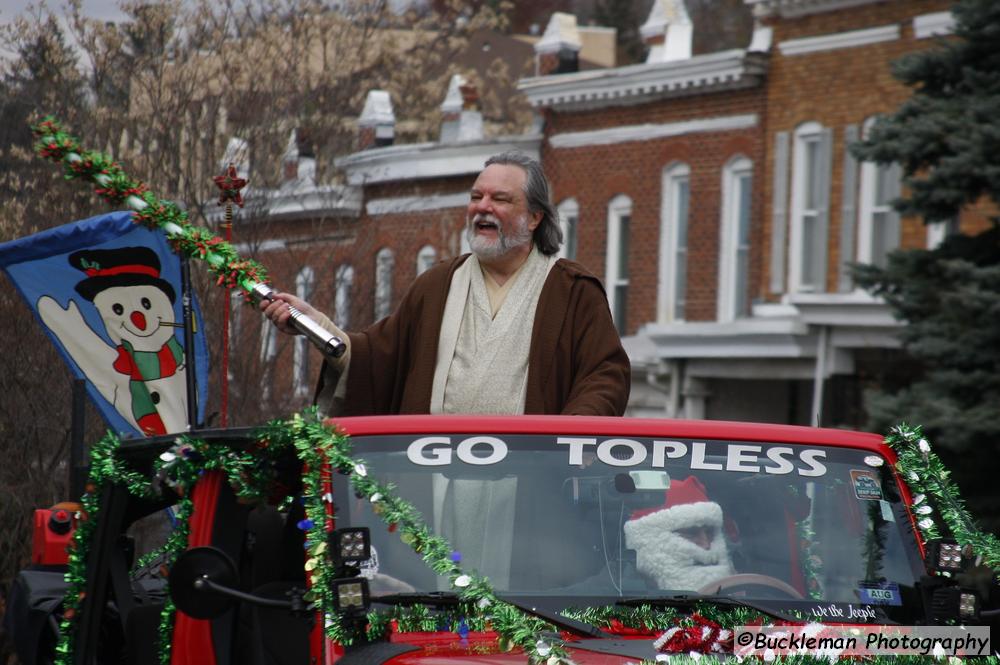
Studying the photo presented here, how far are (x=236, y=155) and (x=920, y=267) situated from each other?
5927mm

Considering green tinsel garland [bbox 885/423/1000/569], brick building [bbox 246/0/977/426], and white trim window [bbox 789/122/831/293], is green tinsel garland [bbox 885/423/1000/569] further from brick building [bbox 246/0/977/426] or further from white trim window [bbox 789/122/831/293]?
white trim window [bbox 789/122/831/293]

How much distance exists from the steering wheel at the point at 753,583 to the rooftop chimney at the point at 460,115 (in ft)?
75.7

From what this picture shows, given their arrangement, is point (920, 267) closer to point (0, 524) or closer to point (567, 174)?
point (0, 524)

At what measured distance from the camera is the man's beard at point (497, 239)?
19.2ft

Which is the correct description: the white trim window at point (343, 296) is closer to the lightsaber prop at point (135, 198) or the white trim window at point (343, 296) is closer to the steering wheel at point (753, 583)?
the lightsaber prop at point (135, 198)

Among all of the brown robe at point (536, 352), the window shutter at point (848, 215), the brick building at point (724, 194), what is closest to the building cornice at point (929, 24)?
the brick building at point (724, 194)

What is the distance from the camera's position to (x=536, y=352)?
5676mm

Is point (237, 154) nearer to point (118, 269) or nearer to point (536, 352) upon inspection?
point (118, 269)

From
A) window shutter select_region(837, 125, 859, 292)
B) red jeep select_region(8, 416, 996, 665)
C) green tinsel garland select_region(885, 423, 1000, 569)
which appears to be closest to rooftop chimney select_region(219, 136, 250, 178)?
red jeep select_region(8, 416, 996, 665)

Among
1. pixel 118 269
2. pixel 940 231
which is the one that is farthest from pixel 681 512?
pixel 940 231

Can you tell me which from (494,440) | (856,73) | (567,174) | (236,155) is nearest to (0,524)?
(236,155)

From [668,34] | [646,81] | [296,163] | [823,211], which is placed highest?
[668,34]

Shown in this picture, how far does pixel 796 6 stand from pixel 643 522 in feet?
63.1

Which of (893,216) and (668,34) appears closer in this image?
(893,216)
